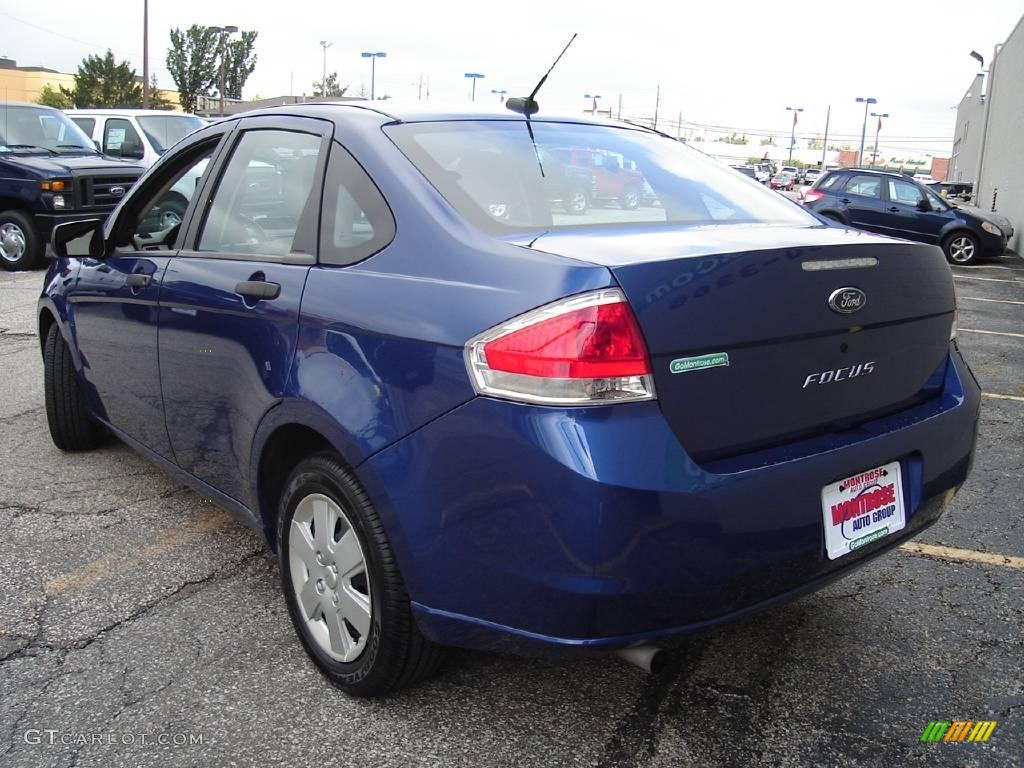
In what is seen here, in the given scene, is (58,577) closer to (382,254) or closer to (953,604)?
(382,254)

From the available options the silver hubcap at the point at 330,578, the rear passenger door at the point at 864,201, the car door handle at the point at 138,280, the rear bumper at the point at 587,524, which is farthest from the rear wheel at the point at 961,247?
the silver hubcap at the point at 330,578

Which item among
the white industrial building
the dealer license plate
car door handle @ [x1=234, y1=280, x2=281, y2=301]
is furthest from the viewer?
the white industrial building

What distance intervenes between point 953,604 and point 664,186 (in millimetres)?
1759

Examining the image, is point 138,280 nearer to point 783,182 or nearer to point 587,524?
point 587,524

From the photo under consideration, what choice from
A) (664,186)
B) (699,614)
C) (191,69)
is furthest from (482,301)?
(191,69)

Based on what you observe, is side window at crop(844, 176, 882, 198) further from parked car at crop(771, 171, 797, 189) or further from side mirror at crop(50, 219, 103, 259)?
parked car at crop(771, 171, 797, 189)

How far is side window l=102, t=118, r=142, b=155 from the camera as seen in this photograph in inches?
576

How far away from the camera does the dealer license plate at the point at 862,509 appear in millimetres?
2389

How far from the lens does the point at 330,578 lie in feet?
8.82

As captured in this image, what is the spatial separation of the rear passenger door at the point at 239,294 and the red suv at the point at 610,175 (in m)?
0.78

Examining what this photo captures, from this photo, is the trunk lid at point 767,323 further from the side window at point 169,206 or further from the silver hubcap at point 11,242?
the silver hubcap at point 11,242

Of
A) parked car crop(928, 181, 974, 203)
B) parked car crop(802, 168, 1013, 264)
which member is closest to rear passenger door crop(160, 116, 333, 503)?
parked car crop(802, 168, 1013, 264)

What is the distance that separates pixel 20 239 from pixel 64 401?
8.94m

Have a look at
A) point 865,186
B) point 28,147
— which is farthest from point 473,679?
point 865,186
